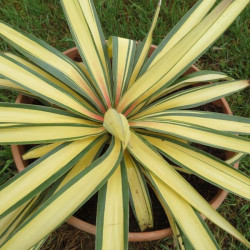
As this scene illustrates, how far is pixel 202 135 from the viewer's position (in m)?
0.84

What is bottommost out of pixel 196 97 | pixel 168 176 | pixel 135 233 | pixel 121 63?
pixel 135 233

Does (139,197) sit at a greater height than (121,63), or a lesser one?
lesser

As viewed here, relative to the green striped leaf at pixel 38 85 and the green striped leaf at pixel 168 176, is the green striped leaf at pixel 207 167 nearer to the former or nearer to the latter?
the green striped leaf at pixel 168 176

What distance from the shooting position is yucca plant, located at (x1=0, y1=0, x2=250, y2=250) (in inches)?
27.5

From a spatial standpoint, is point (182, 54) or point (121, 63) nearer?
point (182, 54)

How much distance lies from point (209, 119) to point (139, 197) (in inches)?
11.5

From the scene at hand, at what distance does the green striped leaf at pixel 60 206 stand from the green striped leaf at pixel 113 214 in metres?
0.06

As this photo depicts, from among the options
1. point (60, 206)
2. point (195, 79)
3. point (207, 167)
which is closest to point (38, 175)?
point (60, 206)

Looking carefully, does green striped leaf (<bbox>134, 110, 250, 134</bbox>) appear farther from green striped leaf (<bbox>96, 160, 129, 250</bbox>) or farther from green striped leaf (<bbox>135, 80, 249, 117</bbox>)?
green striped leaf (<bbox>96, 160, 129, 250</bbox>)

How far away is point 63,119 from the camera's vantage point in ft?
2.82

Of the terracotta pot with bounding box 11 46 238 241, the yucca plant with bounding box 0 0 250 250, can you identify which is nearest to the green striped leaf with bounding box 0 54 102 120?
the yucca plant with bounding box 0 0 250 250

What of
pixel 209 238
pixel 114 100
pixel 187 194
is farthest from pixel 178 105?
pixel 209 238

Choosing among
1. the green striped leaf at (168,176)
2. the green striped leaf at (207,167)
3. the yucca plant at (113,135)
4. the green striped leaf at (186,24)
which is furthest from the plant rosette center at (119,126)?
the green striped leaf at (186,24)

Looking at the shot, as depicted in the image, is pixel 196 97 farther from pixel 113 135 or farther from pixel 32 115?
pixel 32 115
